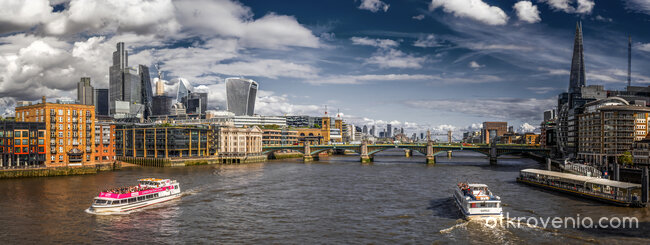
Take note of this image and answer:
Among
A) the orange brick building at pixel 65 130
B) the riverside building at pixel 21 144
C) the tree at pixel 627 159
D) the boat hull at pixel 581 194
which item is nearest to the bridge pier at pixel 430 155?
the tree at pixel 627 159

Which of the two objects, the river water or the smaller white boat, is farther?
the smaller white boat

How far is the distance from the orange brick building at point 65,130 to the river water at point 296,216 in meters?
25.5

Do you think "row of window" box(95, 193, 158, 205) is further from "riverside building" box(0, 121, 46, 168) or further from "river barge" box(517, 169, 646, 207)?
"river barge" box(517, 169, 646, 207)

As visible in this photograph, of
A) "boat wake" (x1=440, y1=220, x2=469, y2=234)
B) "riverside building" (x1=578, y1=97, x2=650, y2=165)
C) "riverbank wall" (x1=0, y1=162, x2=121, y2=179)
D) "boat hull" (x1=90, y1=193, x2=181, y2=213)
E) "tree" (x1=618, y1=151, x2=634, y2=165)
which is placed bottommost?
"boat wake" (x1=440, y1=220, x2=469, y2=234)

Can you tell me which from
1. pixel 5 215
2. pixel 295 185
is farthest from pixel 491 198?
pixel 5 215

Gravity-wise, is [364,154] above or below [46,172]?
above

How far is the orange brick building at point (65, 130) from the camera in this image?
411 feet

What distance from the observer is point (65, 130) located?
12888cm

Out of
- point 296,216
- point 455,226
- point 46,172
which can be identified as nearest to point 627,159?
point 455,226

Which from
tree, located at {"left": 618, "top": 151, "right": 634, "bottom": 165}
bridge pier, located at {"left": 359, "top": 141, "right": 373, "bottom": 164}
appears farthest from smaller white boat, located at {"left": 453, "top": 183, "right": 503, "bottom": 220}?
bridge pier, located at {"left": 359, "top": 141, "right": 373, "bottom": 164}

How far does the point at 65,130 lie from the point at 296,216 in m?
94.7

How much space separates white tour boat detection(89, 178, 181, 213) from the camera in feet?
224

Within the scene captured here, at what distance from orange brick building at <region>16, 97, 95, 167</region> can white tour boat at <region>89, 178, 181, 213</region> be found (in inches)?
2333

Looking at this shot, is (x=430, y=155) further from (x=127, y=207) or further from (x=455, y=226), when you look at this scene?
(x=127, y=207)
